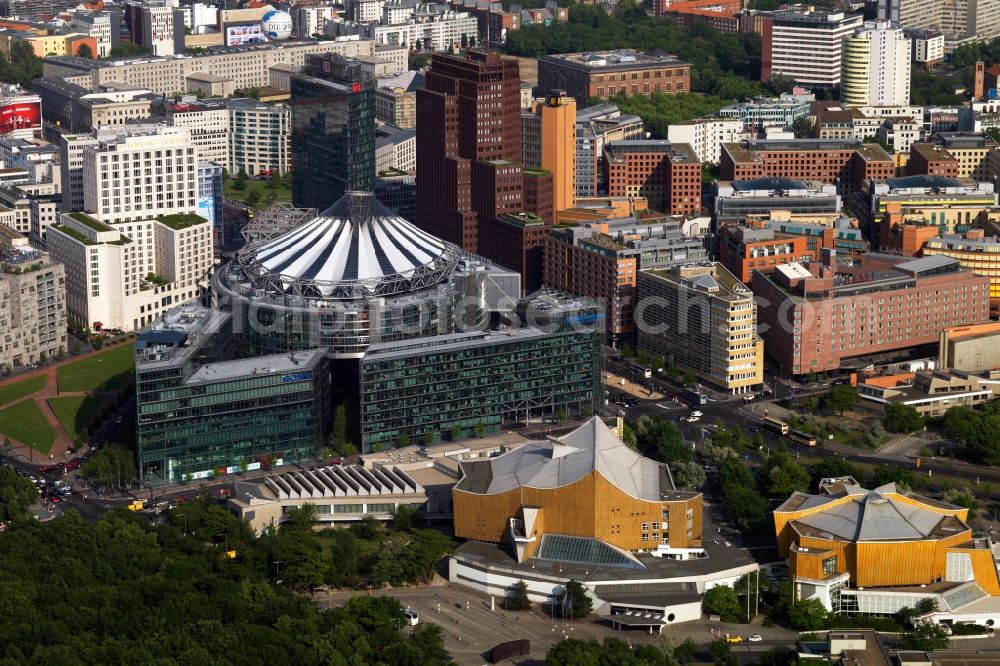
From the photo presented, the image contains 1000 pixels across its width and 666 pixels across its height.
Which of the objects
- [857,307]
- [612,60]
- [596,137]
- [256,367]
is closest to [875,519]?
[857,307]

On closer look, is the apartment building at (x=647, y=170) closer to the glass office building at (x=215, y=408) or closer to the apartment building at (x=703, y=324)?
the apartment building at (x=703, y=324)

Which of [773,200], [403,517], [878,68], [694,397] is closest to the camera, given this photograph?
[403,517]

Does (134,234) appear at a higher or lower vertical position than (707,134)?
lower

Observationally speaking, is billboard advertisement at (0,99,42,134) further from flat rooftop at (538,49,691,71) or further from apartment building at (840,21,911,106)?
apartment building at (840,21,911,106)

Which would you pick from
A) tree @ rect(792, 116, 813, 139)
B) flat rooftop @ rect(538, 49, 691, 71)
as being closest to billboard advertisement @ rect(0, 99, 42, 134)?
flat rooftop @ rect(538, 49, 691, 71)

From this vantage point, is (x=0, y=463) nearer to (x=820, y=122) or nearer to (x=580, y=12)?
(x=820, y=122)

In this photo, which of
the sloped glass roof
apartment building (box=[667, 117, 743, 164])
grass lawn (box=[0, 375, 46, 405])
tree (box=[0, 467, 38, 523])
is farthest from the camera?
apartment building (box=[667, 117, 743, 164])

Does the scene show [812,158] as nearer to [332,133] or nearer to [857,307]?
[332,133]

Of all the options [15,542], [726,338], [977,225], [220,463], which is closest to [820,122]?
[977,225]
